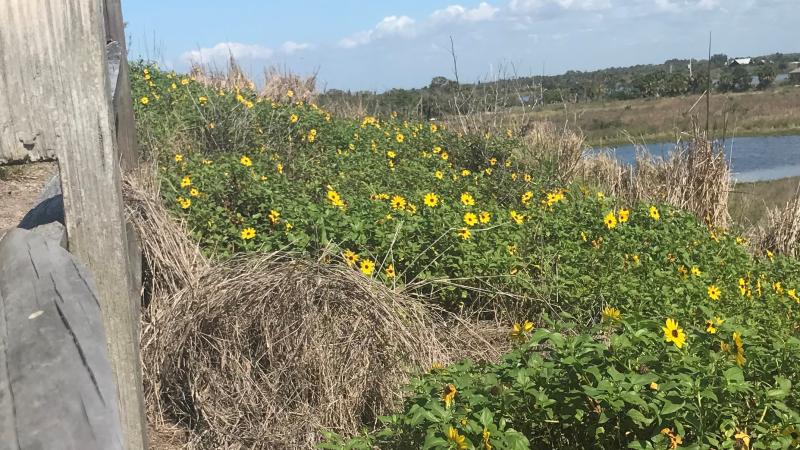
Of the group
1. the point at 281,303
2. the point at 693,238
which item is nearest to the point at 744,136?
the point at 693,238

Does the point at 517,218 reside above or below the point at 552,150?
below

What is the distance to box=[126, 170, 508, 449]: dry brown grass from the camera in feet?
12.2

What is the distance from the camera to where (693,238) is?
582 centimetres

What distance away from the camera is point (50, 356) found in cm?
97

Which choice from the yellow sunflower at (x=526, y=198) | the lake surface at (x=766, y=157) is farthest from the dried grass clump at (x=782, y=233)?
the lake surface at (x=766, y=157)

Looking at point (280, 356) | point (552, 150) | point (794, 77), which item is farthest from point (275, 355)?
point (794, 77)

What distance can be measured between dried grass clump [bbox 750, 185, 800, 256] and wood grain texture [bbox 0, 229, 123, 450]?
887 centimetres

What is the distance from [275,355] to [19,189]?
2599 millimetres

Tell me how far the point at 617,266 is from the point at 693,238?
41.1 inches

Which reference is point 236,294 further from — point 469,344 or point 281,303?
point 469,344

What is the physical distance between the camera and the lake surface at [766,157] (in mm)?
25094

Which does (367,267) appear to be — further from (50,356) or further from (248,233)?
(50,356)

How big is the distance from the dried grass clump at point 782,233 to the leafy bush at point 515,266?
8.64ft

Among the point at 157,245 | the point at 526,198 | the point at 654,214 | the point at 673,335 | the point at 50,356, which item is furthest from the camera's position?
the point at 526,198
